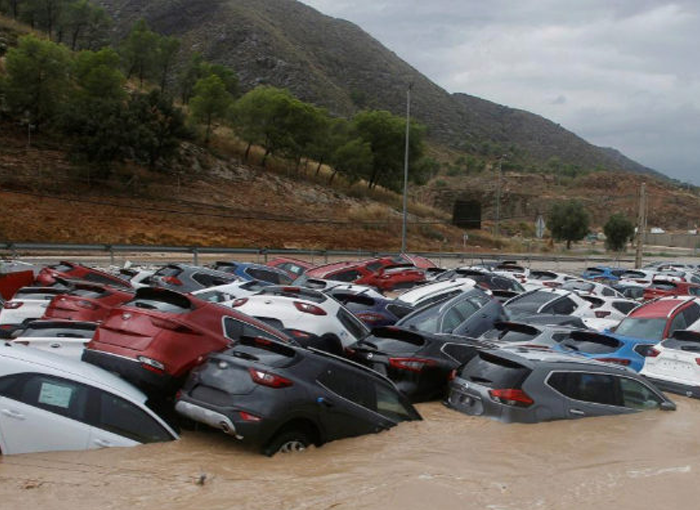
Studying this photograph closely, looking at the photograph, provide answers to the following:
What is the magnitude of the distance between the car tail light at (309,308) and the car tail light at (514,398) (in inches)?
139

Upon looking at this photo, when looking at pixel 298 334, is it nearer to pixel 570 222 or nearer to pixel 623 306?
pixel 623 306

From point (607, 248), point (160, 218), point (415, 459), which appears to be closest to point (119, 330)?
point (415, 459)

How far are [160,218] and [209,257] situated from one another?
1327 cm

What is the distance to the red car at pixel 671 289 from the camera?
2376 cm

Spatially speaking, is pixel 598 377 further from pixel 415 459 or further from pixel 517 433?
pixel 415 459

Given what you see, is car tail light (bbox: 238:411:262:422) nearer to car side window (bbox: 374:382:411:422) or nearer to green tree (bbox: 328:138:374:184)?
car side window (bbox: 374:382:411:422)

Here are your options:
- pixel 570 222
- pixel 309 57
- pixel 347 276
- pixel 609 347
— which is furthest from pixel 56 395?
pixel 309 57

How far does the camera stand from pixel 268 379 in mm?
6922

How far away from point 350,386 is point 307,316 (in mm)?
3714

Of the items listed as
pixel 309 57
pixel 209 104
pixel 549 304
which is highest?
pixel 309 57

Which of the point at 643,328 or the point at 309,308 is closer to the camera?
the point at 309,308

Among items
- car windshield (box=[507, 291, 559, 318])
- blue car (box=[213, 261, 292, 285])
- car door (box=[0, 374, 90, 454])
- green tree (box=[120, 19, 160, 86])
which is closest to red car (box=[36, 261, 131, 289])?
blue car (box=[213, 261, 292, 285])

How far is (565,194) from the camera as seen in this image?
5027 inches

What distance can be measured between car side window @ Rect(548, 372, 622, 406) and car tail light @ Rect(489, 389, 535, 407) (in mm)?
412
